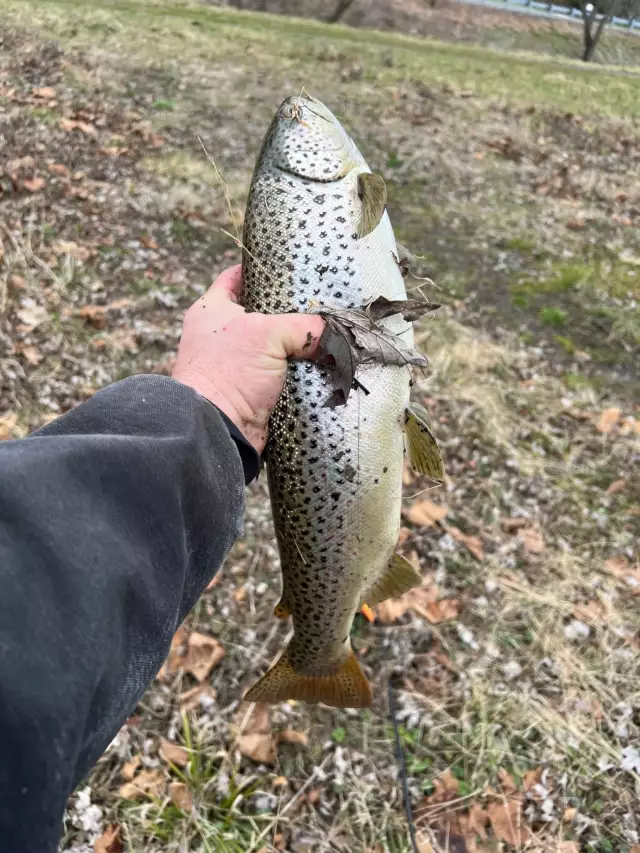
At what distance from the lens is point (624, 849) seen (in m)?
3.07

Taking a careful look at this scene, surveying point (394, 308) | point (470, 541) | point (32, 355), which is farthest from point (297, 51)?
point (394, 308)

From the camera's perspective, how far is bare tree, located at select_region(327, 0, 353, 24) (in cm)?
2358

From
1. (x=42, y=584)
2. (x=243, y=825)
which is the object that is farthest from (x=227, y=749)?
(x=42, y=584)

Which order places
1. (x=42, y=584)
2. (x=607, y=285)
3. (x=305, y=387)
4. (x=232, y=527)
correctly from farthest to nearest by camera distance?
(x=607, y=285) < (x=305, y=387) < (x=232, y=527) < (x=42, y=584)

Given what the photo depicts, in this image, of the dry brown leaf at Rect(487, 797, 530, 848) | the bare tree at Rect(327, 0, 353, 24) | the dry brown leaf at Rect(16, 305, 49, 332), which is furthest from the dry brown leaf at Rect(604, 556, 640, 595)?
the bare tree at Rect(327, 0, 353, 24)

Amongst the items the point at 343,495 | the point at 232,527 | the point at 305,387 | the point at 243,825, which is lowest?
the point at 243,825

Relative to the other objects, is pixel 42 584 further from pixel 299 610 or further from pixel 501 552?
pixel 501 552

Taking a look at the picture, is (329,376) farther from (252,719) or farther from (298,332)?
(252,719)

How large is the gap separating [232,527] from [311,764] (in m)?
2.11

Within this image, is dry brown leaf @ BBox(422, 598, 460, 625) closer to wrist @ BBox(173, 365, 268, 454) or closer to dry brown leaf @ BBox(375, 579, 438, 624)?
dry brown leaf @ BBox(375, 579, 438, 624)

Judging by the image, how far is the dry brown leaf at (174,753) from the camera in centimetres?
318

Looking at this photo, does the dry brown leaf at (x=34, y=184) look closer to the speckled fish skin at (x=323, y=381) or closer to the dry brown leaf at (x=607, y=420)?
the speckled fish skin at (x=323, y=381)

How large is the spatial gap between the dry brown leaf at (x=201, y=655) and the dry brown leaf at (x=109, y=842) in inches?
31.6

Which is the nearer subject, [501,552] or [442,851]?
[442,851]
